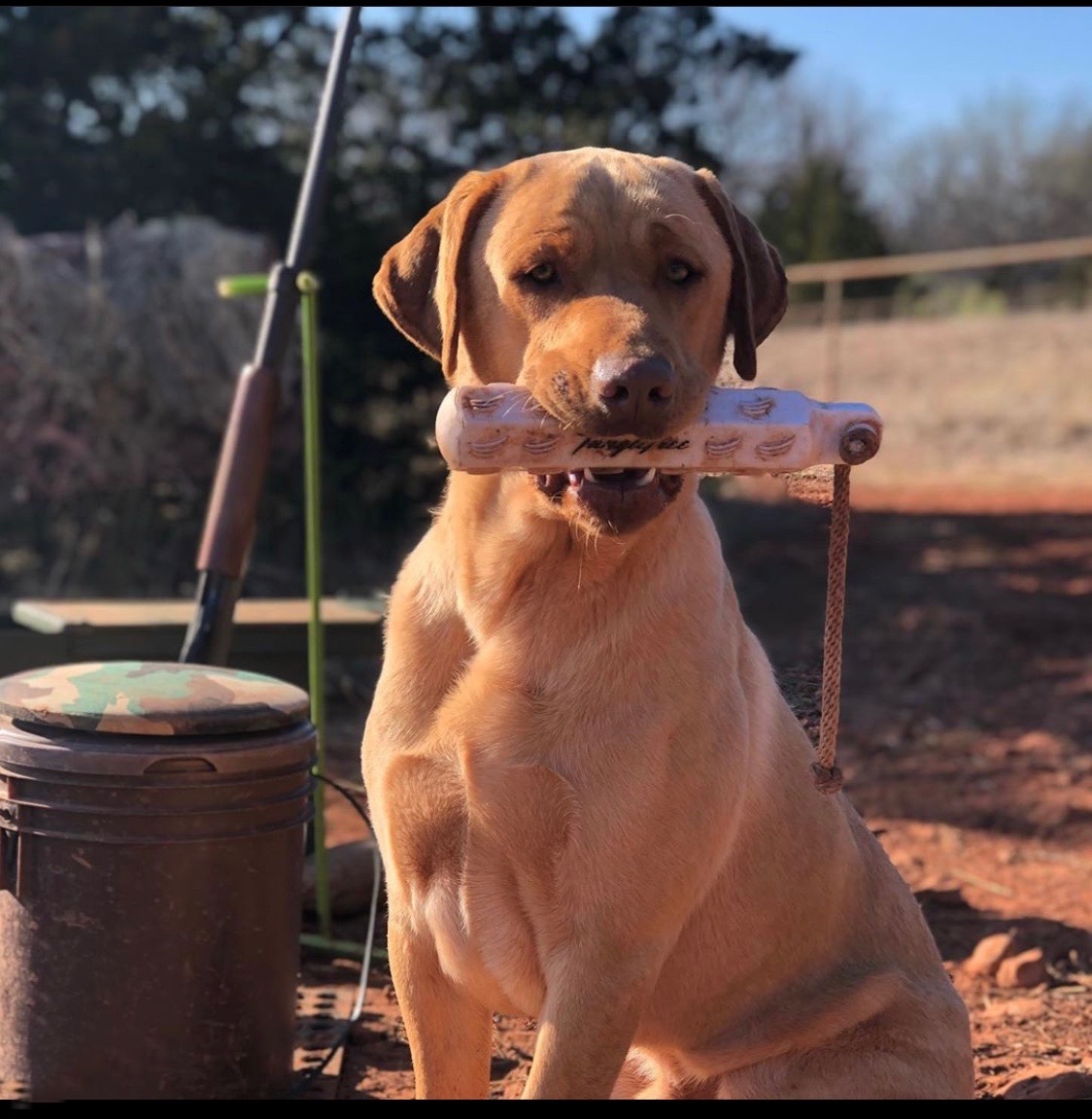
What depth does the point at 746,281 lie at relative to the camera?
11.0ft

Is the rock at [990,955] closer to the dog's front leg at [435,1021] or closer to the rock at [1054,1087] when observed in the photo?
the rock at [1054,1087]

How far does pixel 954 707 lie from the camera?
8.92 metres

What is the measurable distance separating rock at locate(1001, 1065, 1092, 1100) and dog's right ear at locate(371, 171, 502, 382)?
2.25 m

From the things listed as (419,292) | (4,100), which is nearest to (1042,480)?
(4,100)

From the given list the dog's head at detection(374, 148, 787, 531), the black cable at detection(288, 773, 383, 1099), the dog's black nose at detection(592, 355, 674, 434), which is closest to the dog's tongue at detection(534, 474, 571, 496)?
the dog's head at detection(374, 148, 787, 531)

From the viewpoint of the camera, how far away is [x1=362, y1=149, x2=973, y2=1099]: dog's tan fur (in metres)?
2.87

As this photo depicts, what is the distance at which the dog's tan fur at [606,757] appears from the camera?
9.41ft

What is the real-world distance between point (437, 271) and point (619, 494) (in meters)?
0.81

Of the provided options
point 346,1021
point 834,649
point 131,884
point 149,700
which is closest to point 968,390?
point 346,1021

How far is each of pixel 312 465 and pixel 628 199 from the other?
204cm

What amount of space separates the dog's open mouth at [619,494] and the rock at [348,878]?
2678 mm

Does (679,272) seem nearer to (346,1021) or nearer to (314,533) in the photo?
(314,533)

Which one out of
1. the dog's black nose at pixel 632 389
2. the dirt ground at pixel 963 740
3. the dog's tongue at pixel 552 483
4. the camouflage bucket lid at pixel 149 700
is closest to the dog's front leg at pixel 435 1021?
the camouflage bucket lid at pixel 149 700
